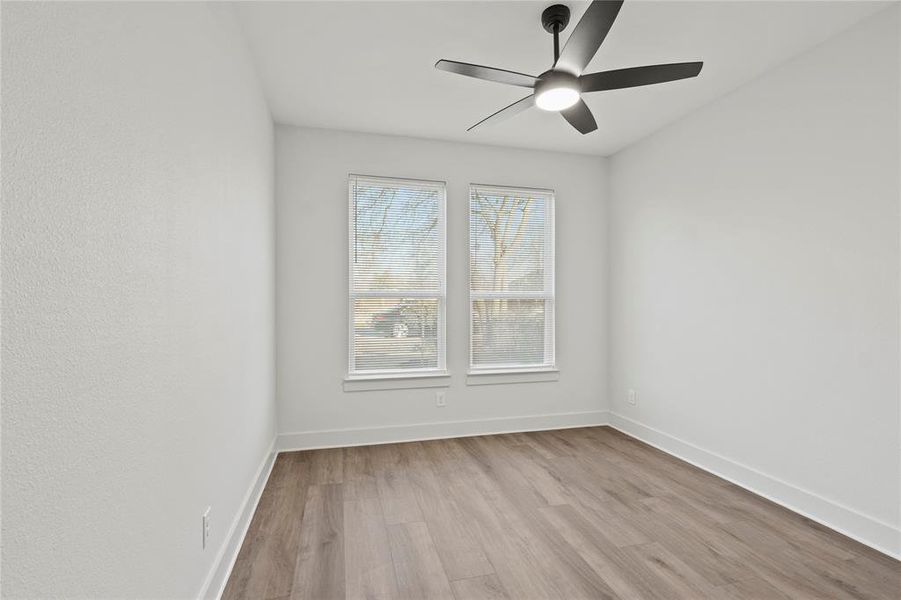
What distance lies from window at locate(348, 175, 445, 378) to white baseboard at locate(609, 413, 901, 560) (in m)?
1.99

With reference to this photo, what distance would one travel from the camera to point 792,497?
2.54 meters

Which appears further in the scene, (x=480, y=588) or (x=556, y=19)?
(x=556, y=19)

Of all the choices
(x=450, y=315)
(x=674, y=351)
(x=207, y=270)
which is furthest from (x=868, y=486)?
(x=207, y=270)

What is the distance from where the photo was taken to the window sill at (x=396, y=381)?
143 inches

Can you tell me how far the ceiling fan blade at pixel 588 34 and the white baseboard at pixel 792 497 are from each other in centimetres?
262

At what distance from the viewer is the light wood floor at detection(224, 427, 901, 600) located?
1.85 metres

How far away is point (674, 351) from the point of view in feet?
11.3

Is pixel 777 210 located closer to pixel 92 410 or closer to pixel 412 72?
pixel 412 72

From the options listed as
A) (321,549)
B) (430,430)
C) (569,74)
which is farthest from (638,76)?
(430,430)

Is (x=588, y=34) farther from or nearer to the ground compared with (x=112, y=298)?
farther from the ground

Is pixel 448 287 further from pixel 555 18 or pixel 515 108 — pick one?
pixel 555 18

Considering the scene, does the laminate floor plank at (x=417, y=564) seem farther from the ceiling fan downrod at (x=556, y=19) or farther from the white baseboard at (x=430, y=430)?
the ceiling fan downrod at (x=556, y=19)

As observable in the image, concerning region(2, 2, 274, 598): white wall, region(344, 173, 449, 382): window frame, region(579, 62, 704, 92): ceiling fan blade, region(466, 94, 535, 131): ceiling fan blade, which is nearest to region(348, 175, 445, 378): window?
region(344, 173, 449, 382): window frame

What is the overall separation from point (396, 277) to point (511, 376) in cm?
138
